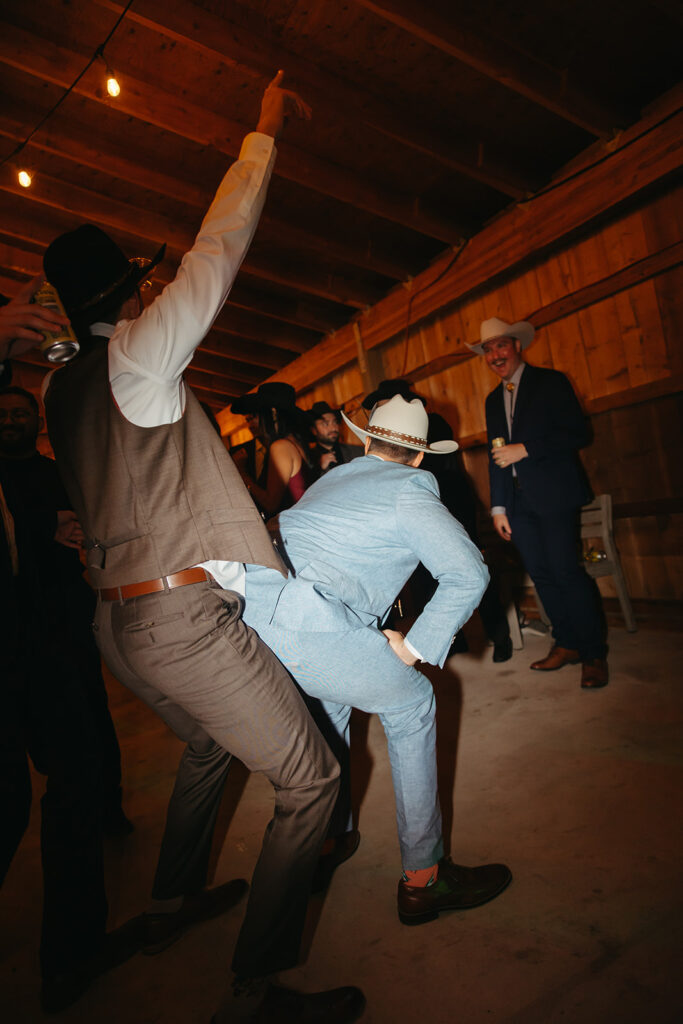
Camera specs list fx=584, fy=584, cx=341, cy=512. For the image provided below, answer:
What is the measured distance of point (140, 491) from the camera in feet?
4.48

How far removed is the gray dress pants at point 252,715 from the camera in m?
1.35

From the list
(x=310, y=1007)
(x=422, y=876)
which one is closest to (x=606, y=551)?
(x=422, y=876)

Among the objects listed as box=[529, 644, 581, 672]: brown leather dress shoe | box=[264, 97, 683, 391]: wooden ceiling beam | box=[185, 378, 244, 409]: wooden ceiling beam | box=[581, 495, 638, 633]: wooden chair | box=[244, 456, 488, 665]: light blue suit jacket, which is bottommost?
box=[529, 644, 581, 672]: brown leather dress shoe

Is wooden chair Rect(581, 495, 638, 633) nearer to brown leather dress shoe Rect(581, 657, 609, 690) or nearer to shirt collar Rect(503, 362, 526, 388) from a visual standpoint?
brown leather dress shoe Rect(581, 657, 609, 690)

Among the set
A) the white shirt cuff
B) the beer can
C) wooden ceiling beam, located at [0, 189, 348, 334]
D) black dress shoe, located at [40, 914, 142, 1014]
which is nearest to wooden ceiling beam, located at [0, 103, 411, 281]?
wooden ceiling beam, located at [0, 189, 348, 334]

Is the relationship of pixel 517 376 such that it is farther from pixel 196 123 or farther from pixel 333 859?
pixel 333 859

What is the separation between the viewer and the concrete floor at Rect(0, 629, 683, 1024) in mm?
1400

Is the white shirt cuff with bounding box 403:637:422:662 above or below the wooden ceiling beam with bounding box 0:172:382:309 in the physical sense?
below

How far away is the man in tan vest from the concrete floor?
28cm

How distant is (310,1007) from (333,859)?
0.67m

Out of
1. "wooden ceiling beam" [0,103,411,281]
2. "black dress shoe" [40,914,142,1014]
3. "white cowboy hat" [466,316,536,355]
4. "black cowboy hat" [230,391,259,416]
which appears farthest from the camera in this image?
"wooden ceiling beam" [0,103,411,281]

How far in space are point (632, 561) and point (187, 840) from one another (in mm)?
3789

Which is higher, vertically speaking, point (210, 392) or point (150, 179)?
point (150, 179)

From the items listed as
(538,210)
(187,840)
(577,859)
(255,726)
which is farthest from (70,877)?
(538,210)
